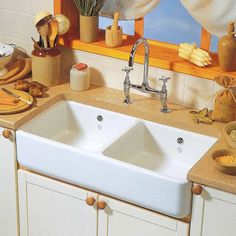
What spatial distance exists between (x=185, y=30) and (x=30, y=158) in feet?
20.9

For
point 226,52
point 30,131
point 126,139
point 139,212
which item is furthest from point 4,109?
point 226,52

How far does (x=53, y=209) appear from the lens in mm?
2943

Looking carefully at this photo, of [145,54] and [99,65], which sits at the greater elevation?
[145,54]

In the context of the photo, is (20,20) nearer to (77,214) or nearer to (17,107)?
(17,107)

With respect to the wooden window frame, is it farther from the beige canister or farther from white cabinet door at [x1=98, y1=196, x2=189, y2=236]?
white cabinet door at [x1=98, y1=196, x2=189, y2=236]

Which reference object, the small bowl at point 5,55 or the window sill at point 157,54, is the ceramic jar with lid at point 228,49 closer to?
the window sill at point 157,54

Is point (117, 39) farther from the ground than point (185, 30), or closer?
farther from the ground

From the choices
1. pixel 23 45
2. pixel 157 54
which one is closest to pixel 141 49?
pixel 157 54

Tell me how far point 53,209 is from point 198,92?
2.97 feet

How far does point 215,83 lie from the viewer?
3.02 m

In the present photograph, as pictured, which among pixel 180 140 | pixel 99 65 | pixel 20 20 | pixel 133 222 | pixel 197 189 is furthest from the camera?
pixel 20 20

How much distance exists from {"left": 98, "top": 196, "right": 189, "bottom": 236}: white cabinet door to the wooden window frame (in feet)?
2.51

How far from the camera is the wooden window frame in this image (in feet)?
10.00

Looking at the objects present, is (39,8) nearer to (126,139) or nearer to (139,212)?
(126,139)
